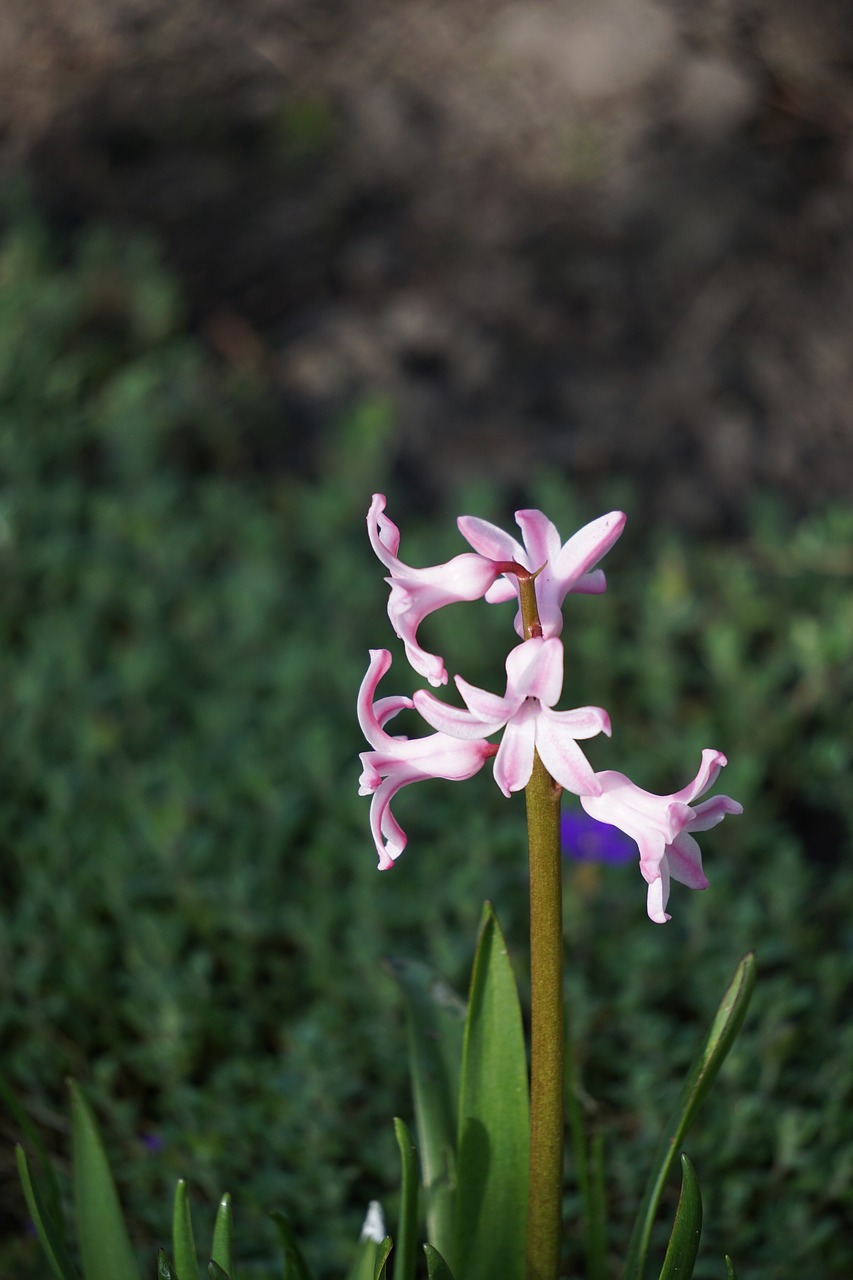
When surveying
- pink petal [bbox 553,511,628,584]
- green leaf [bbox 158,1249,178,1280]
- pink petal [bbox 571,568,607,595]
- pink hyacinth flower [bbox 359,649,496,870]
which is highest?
pink petal [bbox 553,511,628,584]

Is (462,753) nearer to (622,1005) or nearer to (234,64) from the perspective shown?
(622,1005)

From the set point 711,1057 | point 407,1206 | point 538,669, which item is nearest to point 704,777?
point 538,669

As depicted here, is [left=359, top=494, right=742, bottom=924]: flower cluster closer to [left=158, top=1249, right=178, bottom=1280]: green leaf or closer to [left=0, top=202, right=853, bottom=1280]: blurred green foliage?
[left=158, top=1249, right=178, bottom=1280]: green leaf

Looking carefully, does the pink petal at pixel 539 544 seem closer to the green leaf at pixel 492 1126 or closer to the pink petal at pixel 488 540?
the pink petal at pixel 488 540

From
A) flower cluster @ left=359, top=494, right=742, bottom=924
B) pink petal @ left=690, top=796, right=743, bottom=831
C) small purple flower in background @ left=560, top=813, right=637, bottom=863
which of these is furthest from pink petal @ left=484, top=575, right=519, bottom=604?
small purple flower in background @ left=560, top=813, right=637, bottom=863

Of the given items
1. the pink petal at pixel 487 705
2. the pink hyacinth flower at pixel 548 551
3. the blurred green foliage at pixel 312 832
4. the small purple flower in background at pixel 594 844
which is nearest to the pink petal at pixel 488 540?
the pink hyacinth flower at pixel 548 551

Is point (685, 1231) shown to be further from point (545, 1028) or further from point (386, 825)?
point (386, 825)

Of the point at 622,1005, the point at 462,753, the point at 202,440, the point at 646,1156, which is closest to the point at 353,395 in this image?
the point at 202,440
